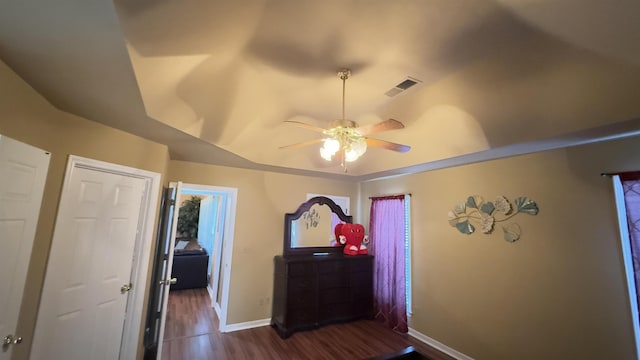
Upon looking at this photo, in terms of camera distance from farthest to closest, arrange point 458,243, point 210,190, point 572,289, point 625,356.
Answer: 1. point 210,190
2. point 458,243
3. point 572,289
4. point 625,356

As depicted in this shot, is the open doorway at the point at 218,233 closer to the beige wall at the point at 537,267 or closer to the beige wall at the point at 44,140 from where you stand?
the beige wall at the point at 44,140

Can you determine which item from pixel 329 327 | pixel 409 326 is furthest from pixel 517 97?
pixel 329 327

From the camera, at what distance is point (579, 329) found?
7.72 feet

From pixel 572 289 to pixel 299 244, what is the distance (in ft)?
11.1

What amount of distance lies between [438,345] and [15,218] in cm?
441

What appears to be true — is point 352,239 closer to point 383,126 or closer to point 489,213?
point 489,213

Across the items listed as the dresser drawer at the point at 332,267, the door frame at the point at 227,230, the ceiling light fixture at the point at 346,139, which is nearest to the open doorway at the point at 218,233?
the door frame at the point at 227,230

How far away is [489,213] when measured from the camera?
3117 mm

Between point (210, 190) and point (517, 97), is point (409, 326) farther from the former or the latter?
point (210, 190)

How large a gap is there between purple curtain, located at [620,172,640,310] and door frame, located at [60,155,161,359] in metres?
4.28

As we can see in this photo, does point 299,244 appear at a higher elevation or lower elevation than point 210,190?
lower

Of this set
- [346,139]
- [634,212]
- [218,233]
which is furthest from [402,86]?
[218,233]

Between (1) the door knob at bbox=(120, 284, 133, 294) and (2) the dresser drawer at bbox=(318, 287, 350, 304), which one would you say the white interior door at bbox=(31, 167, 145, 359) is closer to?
(1) the door knob at bbox=(120, 284, 133, 294)

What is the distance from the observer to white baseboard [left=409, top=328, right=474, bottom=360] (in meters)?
3.24
